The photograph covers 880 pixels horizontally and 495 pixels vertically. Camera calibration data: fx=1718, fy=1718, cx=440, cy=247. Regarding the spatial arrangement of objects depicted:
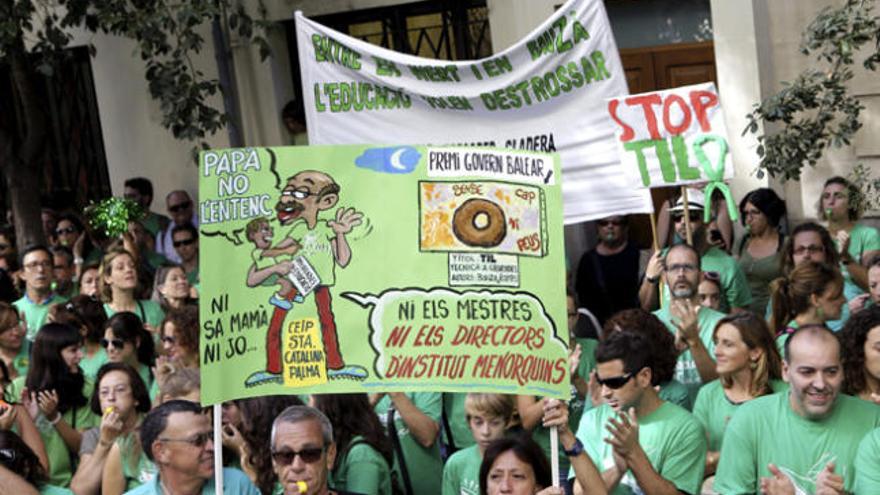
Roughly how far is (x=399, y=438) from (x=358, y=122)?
8.91 feet

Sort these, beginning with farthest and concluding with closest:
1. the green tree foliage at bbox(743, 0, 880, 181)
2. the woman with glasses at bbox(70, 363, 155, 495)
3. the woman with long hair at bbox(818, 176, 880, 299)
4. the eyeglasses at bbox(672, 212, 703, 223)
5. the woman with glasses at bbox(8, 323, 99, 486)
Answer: the eyeglasses at bbox(672, 212, 703, 223) < the woman with long hair at bbox(818, 176, 880, 299) < the green tree foliage at bbox(743, 0, 880, 181) < the woman with glasses at bbox(8, 323, 99, 486) < the woman with glasses at bbox(70, 363, 155, 495)

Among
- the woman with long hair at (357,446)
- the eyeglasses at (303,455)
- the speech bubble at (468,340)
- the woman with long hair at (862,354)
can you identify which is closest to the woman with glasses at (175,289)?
the woman with long hair at (357,446)

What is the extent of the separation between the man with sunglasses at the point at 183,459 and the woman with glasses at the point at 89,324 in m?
2.96

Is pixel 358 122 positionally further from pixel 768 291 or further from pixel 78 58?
pixel 78 58

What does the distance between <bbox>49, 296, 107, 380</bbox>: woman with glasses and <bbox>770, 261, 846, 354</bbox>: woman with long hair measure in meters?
3.80

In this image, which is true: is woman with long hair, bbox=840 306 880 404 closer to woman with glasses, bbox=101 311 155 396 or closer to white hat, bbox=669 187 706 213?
white hat, bbox=669 187 706 213

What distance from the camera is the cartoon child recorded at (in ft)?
21.6

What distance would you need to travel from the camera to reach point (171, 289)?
10.7 metres

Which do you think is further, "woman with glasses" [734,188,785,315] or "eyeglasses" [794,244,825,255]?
"woman with glasses" [734,188,785,315]

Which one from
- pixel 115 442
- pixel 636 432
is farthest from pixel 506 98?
pixel 636 432

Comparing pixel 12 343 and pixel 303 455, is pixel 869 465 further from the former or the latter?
pixel 12 343

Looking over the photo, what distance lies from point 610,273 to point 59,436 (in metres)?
4.41

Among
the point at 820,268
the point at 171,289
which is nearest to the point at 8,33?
the point at 171,289

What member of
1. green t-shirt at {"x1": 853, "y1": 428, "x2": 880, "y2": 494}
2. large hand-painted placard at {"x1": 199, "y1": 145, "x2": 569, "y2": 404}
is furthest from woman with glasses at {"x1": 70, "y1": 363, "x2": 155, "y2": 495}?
green t-shirt at {"x1": 853, "y1": 428, "x2": 880, "y2": 494}
